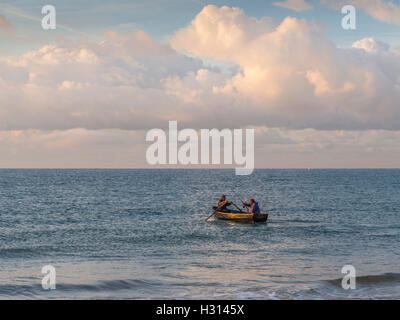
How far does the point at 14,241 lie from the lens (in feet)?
102

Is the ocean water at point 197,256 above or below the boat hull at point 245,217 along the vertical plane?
below

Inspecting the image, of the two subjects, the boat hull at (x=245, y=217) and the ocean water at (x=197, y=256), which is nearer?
the ocean water at (x=197, y=256)

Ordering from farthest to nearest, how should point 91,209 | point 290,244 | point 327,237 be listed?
point 91,209, point 327,237, point 290,244

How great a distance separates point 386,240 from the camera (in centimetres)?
3139

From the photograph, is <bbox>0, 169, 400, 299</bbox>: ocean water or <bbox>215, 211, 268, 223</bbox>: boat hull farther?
<bbox>215, 211, 268, 223</bbox>: boat hull

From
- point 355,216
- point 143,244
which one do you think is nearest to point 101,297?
point 143,244

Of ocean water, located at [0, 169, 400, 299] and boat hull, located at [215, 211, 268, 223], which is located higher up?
boat hull, located at [215, 211, 268, 223]

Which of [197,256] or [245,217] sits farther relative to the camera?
[245,217]

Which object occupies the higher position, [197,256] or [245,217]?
[245,217]
